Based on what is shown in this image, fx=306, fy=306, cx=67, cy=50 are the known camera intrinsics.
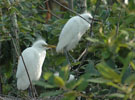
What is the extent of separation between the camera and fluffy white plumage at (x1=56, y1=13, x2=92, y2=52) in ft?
10.5

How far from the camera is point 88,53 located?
2738 mm

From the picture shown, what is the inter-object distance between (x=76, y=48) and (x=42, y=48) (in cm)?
42

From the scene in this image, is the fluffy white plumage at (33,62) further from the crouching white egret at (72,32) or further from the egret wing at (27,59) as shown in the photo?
the crouching white egret at (72,32)

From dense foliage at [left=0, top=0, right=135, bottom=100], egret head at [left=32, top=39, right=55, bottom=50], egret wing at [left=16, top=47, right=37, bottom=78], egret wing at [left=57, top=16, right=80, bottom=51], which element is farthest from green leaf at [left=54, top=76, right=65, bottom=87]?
egret head at [left=32, top=39, right=55, bottom=50]

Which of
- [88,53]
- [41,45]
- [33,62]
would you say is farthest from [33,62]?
[88,53]

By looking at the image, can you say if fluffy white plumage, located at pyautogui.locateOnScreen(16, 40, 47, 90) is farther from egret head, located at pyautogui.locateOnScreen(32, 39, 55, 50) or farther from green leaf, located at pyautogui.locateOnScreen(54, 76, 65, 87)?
green leaf, located at pyautogui.locateOnScreen(54, 76, 65, 87)

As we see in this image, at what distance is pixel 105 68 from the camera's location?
34.0 inches

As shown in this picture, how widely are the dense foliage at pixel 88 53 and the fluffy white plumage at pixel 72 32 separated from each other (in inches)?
2.5

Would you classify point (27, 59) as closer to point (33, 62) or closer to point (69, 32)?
point (33, 62)

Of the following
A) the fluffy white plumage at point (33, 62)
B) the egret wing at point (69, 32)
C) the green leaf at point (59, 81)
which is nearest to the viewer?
the green leaf at point (59, 81)

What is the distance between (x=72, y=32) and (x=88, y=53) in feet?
2.00

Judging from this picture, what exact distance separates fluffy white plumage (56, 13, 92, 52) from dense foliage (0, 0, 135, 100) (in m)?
0.06

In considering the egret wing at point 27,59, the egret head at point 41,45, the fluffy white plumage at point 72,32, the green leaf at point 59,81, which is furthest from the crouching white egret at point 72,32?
the green leaf at point 59,81

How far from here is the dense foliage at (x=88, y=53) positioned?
0.92 metres
